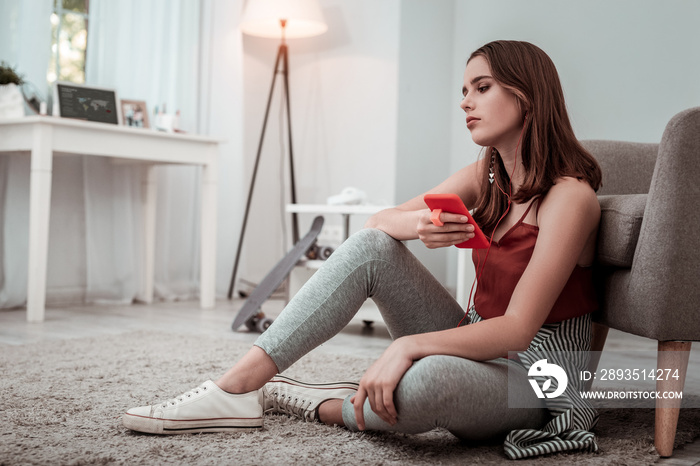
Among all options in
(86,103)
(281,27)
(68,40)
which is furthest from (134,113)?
(281,27)

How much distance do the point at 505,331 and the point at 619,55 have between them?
231 centimetres

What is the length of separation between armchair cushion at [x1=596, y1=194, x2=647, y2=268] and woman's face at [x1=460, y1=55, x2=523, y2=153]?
0.22m

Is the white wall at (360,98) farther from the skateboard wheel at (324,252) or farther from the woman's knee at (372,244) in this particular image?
the woman's knee at (372,244)

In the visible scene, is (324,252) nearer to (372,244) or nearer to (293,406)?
(293,406)

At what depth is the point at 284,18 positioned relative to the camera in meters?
3.39

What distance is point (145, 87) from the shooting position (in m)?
3.31

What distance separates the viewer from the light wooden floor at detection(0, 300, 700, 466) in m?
2.23

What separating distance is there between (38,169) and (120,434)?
167 cm

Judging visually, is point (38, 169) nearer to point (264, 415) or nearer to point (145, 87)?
point (145, 87)

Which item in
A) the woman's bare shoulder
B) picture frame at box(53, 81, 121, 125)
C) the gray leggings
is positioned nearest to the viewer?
the gray leggings

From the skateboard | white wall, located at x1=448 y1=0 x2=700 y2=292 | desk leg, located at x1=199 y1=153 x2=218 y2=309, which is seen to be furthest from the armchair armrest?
desk leg, located at x1=199 y1=153 x2=218 y2=309

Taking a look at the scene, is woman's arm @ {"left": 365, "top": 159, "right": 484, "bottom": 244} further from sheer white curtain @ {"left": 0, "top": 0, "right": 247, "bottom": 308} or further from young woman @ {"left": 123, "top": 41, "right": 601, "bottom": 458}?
sheer white curtain @ {"left": 0, "top": 0, "right": 247, "bottom": 308}

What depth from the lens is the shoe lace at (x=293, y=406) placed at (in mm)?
1280

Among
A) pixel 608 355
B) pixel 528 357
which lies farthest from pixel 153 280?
pixel 528 357
